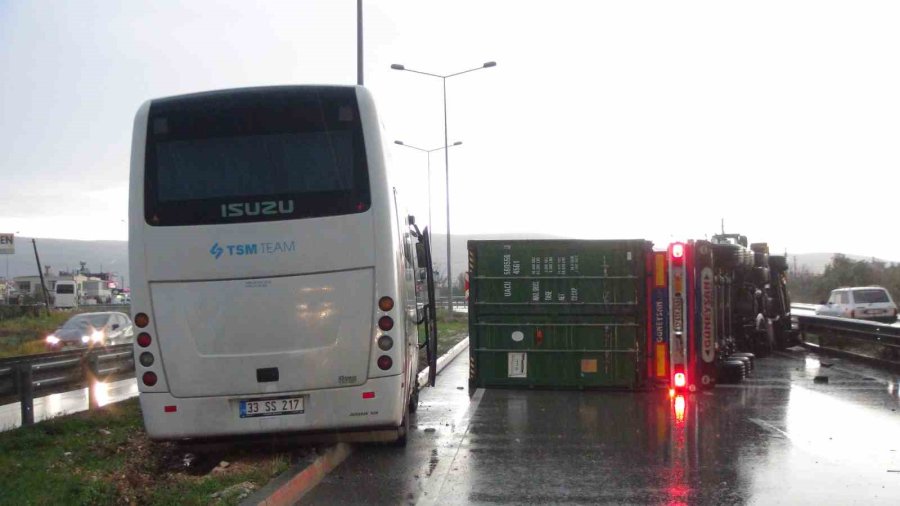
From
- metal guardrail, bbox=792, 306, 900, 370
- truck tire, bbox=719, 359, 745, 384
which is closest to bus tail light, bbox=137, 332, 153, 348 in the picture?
truck tire, bbox=719, 359, 745, 384

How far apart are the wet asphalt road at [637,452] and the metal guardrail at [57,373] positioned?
466 cm

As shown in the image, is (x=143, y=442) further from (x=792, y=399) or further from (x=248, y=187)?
(x=792, y=399)

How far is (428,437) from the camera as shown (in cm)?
1081

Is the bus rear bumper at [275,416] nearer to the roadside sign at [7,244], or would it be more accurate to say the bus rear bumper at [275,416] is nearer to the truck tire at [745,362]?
the truck tire at [745,362]

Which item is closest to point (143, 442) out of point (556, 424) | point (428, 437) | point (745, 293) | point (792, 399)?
point (428, 437)

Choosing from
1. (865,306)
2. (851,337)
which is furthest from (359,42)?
(865,306)

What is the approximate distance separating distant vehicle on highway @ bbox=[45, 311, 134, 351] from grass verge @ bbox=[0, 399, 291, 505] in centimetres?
1837

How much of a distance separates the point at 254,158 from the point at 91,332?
2321cm

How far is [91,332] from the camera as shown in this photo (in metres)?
29.5

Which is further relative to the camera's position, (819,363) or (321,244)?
(819,363)

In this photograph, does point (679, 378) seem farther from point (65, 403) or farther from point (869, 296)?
point (869, 296)

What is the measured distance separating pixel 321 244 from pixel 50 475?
2981 mm

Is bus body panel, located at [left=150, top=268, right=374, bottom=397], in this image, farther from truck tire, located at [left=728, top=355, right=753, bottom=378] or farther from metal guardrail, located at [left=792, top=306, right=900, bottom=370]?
metal guardrail, located at [left=792, top=306, right=900, bottom=370]

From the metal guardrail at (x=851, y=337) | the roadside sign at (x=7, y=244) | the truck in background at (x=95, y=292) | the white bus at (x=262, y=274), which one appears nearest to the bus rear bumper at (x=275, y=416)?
the white bus at (x=262, y=274)
